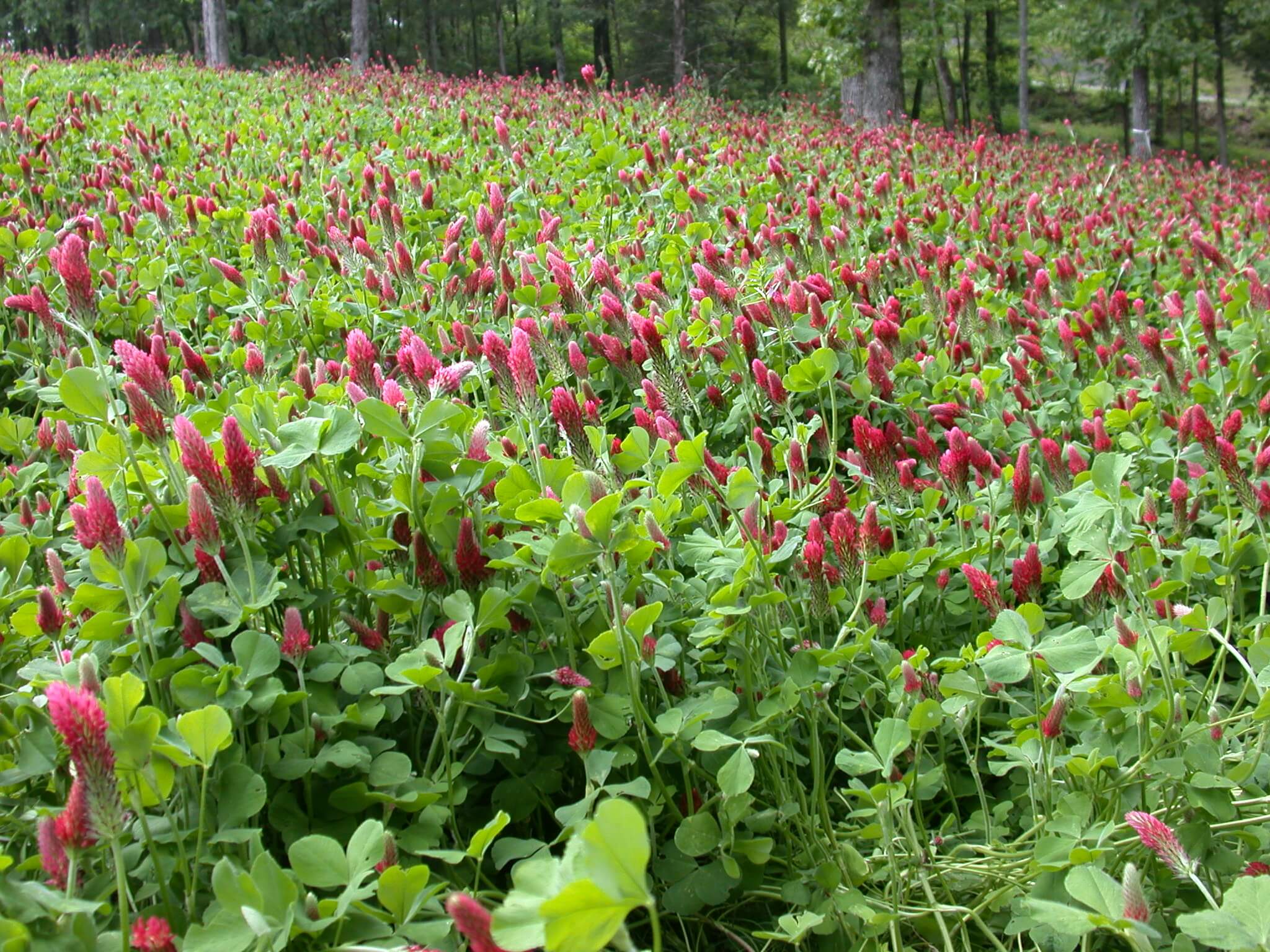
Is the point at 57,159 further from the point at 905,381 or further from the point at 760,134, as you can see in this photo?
the point at 905,381

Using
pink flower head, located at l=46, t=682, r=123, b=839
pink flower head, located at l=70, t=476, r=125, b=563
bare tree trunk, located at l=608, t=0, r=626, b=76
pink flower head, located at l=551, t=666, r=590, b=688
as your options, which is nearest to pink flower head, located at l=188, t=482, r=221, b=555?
pink flower head, located at l=70, t=476, r=125, b=563

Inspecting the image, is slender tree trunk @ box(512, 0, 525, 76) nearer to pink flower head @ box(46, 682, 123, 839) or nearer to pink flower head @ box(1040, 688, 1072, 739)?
pink flower head @ box(1040, 688, 1072, 739)

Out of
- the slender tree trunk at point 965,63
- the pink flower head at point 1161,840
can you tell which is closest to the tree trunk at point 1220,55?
the slender tree trunk at point 965,63

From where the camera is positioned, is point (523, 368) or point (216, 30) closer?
point (523, 368)

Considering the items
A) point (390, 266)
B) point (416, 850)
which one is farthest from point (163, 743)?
point (390, 266)

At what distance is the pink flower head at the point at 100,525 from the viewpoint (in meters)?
1.44

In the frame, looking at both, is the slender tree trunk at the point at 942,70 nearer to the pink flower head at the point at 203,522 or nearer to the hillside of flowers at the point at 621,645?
the hillside of flowers at the point at 621,645

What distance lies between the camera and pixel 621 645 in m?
1.54

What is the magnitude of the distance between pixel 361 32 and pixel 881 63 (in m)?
11.5

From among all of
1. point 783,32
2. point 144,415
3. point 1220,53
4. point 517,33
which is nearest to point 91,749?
point 144,415

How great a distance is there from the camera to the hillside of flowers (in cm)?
133

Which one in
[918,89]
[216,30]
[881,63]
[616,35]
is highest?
[616,35]

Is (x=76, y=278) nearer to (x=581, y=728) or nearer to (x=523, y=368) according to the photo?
(x=523, y=368)

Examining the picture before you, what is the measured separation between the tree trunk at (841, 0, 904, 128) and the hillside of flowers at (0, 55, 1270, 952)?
13.1m
